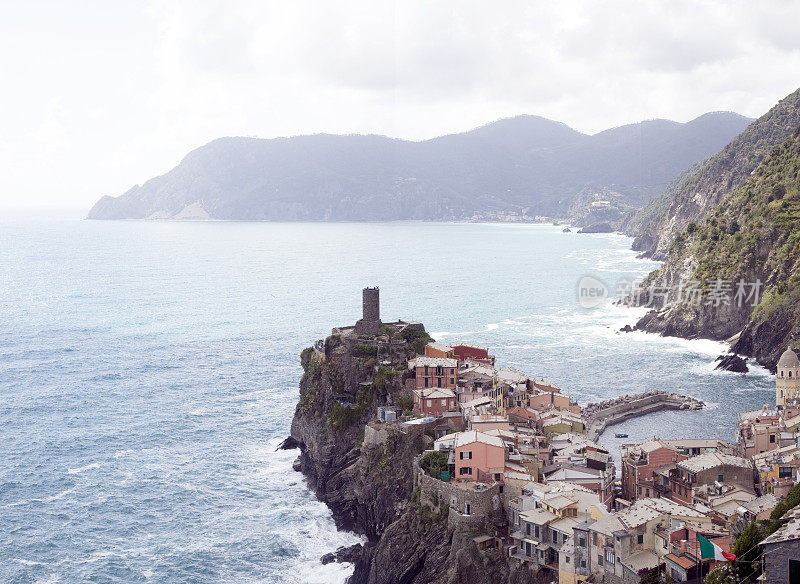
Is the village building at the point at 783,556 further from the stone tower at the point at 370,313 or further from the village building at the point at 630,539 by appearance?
the stone tower at the point at 370,313

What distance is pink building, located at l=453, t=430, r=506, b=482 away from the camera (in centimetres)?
4197

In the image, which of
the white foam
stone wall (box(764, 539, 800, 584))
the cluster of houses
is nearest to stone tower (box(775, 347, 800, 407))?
the cluster of houses

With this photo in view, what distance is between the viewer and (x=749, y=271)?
329 ft

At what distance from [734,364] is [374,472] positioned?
159 ft

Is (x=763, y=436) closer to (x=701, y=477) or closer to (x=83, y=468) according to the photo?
(x=701, y=477)

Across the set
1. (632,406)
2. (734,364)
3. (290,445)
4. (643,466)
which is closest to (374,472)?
(643,466)

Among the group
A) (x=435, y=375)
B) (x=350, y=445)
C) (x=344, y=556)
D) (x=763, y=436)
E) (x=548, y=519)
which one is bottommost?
(x=344, y=556)

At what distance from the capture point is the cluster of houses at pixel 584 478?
34.8 metres

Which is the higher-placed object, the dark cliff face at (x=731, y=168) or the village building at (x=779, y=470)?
the dark cliff face at (x=731, y=168)

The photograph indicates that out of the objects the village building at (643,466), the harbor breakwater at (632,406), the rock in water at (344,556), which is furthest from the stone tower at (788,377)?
the rock in water at (344,556)

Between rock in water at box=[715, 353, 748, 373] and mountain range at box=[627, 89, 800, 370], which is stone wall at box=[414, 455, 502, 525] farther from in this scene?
mountain range at box=[627, 89, 800, 370]

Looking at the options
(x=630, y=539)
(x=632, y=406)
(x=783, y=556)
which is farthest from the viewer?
(x=632, y=406)

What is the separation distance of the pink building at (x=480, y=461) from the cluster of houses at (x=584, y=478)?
2.1 inches

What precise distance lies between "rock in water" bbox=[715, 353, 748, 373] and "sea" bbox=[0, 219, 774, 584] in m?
1.28
